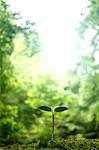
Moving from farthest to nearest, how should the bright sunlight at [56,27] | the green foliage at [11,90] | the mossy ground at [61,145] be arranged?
the green foliage at [11,90] < the bright sunlight at [56,27] < the mossy ground at [61,145]

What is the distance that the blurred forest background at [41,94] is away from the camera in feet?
9.62

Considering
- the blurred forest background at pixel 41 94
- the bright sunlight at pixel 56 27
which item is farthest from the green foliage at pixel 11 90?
the bright sunlight at pixel 56 27

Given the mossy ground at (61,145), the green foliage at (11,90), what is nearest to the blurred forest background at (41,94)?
the green foliage at (11,90)

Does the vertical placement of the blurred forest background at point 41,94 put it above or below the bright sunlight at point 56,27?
below

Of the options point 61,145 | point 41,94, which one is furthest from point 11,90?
point 61,145

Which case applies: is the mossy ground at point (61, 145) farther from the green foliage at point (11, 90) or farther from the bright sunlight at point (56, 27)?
the green foliage at point (11, 90)

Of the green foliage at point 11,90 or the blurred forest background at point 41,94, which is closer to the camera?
the green foliage at point 11,90

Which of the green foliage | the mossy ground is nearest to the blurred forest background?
the green foliage

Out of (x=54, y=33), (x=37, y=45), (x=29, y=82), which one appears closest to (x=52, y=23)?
(x=54, y=33)

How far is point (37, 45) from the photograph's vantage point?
2918 millimetres

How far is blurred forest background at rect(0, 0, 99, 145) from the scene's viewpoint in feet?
9.62

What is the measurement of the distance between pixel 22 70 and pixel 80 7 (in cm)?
118

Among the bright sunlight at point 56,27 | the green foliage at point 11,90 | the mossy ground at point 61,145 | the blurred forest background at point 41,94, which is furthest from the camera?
the blurred forest background at point 41,94

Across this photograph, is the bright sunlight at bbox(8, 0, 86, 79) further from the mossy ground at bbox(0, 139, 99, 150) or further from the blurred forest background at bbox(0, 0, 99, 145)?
the mossy ground at bbox(0, 139, 99, 150)
